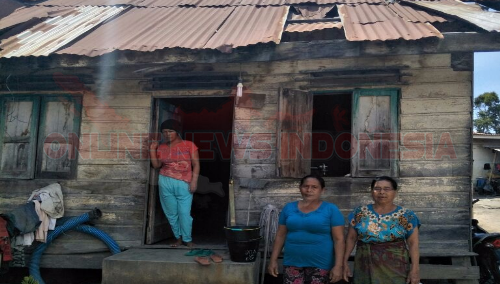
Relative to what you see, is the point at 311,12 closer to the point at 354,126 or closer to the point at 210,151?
the point at 354,126

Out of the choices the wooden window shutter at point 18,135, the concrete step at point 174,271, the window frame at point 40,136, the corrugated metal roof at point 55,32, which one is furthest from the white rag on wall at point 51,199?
the corrugated metal roof at point 55,32

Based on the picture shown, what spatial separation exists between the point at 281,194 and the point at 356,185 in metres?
0.99

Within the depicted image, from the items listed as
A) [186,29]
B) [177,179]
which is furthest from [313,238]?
[186,29]

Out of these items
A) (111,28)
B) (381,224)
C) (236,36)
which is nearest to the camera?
(381,224)

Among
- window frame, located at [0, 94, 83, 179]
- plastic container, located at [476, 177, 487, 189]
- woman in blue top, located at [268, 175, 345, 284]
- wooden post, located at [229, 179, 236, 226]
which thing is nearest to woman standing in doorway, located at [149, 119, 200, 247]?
wooden post, located at [229, 179, 236, 226]

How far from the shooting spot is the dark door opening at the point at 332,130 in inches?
318

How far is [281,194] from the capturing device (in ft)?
16.8

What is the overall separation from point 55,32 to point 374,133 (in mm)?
4505

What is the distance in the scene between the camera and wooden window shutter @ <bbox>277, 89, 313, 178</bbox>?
5.02 meters

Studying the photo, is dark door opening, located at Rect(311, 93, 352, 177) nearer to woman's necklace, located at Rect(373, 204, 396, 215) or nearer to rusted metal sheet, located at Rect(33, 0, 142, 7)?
rusted metal sheet, located at Rect(33, 0, 142, 7)

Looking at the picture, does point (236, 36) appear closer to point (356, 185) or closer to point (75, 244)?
point (356, 185)

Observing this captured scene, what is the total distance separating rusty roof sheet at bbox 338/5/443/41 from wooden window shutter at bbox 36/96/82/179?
3.96 metres

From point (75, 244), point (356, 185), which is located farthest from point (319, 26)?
point (75, 244)

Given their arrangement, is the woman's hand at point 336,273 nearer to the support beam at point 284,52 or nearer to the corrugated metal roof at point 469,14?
the support beam at point 284,52
